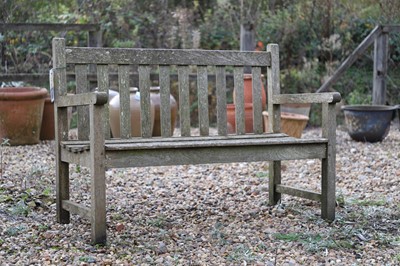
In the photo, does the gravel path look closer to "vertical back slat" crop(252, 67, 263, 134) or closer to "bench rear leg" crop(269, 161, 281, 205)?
"bench rear leg" crop(269, 161, 281, 205)

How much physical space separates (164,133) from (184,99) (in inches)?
10.0

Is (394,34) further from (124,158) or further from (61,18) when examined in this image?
(124,158)

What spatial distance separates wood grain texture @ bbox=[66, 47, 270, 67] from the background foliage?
5532mm

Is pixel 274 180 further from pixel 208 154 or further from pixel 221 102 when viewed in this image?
pixel 208 154

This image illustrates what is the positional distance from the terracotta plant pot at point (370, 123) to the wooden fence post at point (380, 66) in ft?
3.09

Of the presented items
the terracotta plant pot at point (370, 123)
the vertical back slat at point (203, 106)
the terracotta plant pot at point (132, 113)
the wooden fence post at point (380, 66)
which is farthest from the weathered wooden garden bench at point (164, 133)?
the wooden fence post at point (380, 66)

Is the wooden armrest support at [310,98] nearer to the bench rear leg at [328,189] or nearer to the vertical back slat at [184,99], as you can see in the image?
the bench rear leg at [328,189]

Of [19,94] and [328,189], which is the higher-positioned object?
[19,94]

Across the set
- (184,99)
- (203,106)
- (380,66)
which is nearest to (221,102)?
(203,106)

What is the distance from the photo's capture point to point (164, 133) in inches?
162

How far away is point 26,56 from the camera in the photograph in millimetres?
9562

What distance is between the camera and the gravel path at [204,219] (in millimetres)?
3379

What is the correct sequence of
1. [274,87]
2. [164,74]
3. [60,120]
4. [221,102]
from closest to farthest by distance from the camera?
[60,120] → [164,74] → [221,102] → [274,87]

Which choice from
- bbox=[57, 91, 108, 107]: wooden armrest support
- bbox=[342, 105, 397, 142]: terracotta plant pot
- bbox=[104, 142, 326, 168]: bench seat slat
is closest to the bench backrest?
bbox=[57, 91, 108, 107]: wooden armrest support
